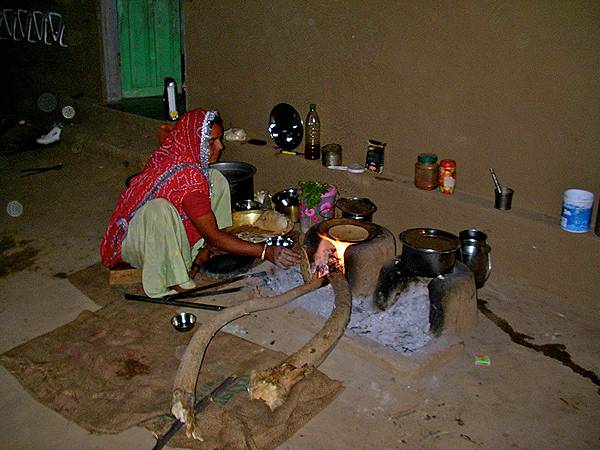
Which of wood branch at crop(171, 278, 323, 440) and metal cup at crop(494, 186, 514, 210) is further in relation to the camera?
metal cup at crop(494, 186, 514, 210)

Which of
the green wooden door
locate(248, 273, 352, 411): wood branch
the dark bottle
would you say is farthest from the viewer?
the green wooden door

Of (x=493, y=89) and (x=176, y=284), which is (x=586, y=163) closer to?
(x=493, y=89)

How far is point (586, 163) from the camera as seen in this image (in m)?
4.11

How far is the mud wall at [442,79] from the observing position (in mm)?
4074

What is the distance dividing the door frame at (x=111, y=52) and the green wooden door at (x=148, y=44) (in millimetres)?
107

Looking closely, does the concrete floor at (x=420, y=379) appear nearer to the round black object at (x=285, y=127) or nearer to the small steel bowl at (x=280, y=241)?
the small steel bowl at (x=280, y=241)

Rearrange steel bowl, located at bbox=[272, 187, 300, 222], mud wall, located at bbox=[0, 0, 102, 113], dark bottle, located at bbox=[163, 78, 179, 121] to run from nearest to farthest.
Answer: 1. steel bowl, located at bbox=[272, 187, 300, 222]
2. dark bottle, located at bbox=[163, 78, 179, 121]
3. mud wall, located at bbox=[0, 0, 102, 113]

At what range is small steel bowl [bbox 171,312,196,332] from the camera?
384 cm

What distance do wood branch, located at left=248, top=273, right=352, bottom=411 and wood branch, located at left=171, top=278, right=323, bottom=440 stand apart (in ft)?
1.06

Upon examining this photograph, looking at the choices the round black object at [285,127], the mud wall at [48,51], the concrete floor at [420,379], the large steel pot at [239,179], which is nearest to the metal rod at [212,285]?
the concrete floor at [420,379]

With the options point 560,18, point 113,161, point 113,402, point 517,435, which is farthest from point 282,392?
point 113,161

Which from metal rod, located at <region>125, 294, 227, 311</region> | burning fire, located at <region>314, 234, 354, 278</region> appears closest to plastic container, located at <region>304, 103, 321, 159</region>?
burning fire, located at <region>314, 234, 354, 278</region>

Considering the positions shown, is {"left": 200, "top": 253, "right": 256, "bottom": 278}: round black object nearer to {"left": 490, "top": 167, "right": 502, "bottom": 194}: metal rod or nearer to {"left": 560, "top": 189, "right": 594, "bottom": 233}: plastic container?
{"left": 490, "top": 167, "right": 502, "bottom": 194}: metal rod

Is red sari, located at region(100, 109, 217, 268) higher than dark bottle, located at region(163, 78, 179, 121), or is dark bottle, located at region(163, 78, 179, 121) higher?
dark bottle, located at region(163, 78, 179, 121)
